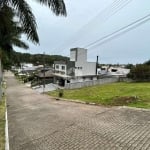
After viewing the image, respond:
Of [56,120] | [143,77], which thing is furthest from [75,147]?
[143,77]

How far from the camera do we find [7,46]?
2284cm

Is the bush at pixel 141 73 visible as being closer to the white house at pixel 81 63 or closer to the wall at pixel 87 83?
the wall at pixel 87 83

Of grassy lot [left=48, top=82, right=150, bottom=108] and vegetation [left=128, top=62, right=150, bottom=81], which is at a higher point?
vegetation [left=128, top=62, right=150, bottom=81]

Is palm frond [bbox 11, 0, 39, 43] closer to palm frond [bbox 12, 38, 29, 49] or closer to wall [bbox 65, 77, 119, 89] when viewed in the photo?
palm frond [bbox 12, 38, 29, 49]

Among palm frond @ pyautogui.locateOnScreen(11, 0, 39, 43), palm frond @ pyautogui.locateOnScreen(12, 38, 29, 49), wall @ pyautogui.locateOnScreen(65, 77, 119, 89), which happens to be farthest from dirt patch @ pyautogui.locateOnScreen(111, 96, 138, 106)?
wall @ pyautogui.locateOnScreen(65, 77, 119, 89)

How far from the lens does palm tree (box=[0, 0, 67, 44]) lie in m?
10.2

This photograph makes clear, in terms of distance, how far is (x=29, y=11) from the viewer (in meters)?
10.7

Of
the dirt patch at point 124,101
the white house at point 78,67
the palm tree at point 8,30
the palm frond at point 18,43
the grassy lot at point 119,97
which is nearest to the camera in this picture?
the palm tree at point 8,30

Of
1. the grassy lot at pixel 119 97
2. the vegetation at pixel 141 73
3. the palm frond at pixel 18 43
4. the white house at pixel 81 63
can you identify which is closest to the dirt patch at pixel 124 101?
the grassy lot at pixel 119 97

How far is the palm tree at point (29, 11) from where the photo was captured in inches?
402

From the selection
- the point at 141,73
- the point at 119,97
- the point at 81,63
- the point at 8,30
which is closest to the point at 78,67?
the point at 81,63

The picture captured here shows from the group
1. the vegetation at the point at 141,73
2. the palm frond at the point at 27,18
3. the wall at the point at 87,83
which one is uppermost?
the palm frond at the point at 27,18

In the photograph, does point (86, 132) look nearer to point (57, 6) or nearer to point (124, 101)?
point (57, 6)

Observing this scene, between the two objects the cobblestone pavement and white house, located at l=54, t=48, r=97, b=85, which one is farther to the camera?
white house, located at l=54, t=48, r=97, b=85
